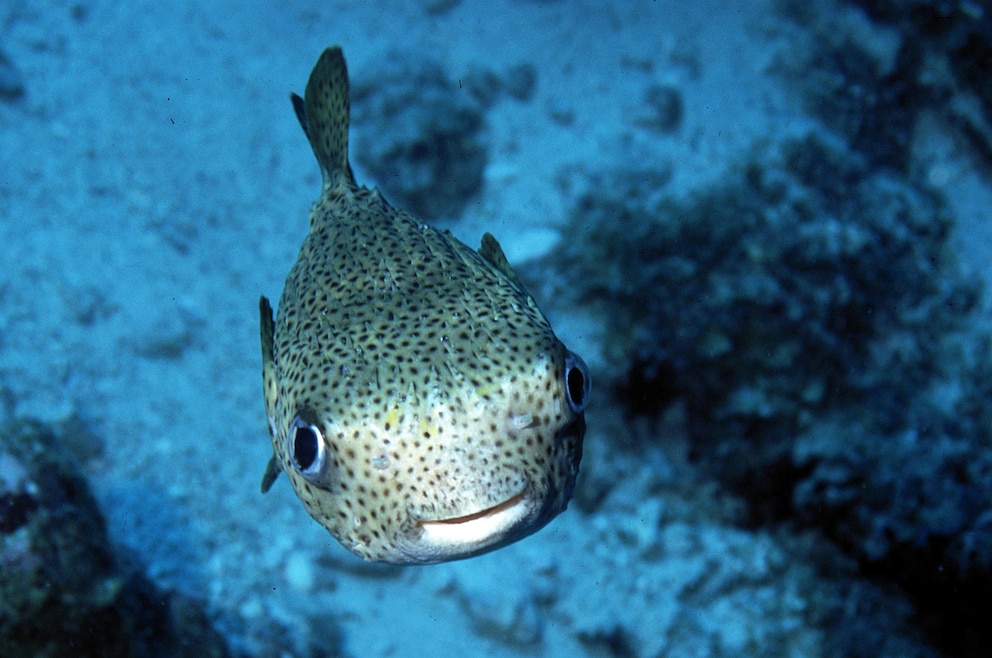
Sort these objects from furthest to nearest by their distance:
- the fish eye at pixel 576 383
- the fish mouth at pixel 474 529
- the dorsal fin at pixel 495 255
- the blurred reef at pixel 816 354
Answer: the blurred reef at pixel 816 354 → the dorsal fin at pixel 495 255 → the fish eye at pixel 576 383 → the fish mouth at pixel 474 529

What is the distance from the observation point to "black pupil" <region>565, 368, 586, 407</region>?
233cm

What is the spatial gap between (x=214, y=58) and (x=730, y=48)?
6817 mm

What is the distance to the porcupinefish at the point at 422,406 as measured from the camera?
2008 mm

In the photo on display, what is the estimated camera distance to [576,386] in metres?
2.37

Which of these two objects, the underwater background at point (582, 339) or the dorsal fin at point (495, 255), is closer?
the dorsal fin at point (495, 255)

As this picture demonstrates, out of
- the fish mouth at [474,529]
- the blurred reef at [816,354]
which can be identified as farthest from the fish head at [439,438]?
the blurred reef at [816,354]

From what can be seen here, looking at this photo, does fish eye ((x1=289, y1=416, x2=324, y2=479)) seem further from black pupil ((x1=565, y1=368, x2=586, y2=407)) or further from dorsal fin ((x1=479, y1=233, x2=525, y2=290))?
dorsal fin ((x1=479, y1=233, x2=525, y2=290))

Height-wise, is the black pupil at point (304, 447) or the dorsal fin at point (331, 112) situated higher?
the dorsal fin at point (331, 112)

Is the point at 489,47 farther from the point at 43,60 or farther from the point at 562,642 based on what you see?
the point at 562,642

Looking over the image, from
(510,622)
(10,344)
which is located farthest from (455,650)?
(10,344)

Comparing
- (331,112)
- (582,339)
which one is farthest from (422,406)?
(582,339)

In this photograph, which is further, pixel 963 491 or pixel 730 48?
pixel 730 48

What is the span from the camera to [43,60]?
7.75m

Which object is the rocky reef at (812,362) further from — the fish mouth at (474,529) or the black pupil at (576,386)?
the fish mouth at (474,529)
